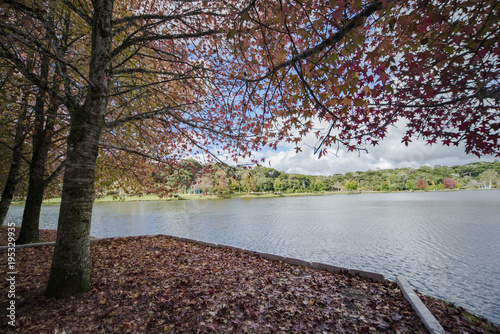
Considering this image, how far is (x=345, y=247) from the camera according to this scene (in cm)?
1162

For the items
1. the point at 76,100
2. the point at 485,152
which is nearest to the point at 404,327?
the point at 485,152

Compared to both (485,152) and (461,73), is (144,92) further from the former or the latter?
(485,152)

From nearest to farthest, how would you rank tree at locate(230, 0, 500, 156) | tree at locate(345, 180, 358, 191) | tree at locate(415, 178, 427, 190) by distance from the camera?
tree at locate(230, 0, 500, 156) < tree at locate(415, 178, 427, 190) < tree at locate(345, 180, 358, 191)

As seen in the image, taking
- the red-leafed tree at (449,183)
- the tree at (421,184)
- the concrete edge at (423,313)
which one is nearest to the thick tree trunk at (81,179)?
the concrete edge at (423,313)

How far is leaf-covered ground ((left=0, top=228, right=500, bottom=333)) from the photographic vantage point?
3438 millimetres

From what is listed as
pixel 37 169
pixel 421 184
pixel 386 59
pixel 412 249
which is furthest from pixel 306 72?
pixel 421 184

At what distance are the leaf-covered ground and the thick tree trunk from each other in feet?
1.34

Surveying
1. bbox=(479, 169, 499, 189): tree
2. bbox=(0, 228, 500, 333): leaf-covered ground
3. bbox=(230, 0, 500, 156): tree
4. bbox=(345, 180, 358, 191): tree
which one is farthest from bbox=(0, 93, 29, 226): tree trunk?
bbox=(479, 169, 499, 189): tree

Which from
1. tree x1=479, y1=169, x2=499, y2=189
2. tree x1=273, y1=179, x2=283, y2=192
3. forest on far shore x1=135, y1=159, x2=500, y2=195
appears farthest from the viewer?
tree x1=479, y1=169, x2=499, y2=189

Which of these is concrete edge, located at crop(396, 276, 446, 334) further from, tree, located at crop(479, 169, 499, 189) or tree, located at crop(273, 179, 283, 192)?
tree, located at crop(479, 169, 499, 189)

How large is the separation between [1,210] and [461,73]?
13.1 metres

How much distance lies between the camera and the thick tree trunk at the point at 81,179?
4.06 metres

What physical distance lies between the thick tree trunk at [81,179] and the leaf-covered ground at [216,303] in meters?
0.41

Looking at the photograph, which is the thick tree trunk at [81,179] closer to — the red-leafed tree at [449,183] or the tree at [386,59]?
the tree at [386,59]
